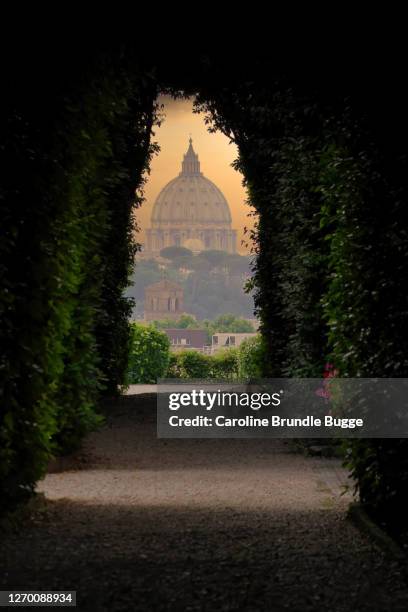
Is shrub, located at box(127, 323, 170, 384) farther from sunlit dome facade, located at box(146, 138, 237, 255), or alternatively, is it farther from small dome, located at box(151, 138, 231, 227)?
small dome, located at box(151, 138, 231, 227)

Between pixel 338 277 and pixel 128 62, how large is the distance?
2646mm

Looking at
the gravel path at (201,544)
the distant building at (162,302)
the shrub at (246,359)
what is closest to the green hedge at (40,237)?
the gravel path at (201,544)

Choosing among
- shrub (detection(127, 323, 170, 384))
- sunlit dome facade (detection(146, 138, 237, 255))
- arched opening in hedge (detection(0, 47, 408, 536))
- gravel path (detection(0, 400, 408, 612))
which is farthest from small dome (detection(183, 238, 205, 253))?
arched opening in hedge (detection(0, 47, 408, 536))

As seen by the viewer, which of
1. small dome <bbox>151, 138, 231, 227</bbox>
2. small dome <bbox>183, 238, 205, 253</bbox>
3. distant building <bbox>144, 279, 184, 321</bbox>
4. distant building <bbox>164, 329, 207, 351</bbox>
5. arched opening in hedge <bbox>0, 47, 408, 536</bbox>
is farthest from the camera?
small dome <bbox>151, 138, 231, 227</bbox>

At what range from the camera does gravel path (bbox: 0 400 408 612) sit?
6344 millimetres

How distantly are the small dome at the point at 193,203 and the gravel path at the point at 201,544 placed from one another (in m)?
174

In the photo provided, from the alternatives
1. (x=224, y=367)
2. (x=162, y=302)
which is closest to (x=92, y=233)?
(x=224, y=367)

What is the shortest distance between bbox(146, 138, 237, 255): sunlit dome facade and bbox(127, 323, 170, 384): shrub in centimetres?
14668

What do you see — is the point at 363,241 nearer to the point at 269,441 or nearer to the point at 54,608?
the point at 54,608

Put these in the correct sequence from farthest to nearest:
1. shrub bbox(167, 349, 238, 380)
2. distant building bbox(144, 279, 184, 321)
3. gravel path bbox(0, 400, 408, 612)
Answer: distant building bbox(144, 279, 184, 321)
shrub bbox(167, 349, 238, 380)
gravel path bbox(0, 400, 408, 612)

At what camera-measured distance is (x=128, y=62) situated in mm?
9375

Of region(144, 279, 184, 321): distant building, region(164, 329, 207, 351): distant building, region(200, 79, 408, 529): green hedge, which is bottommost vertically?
region(200, 79, 408, 529): green hedge

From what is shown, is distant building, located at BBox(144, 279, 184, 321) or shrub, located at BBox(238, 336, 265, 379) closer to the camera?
shrub, located at BBox(238, 336, 265, 379)

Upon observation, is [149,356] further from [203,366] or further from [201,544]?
[201,544]
